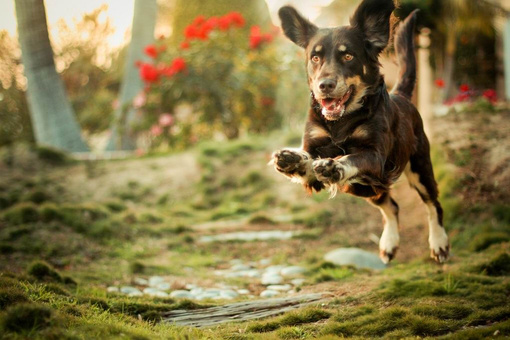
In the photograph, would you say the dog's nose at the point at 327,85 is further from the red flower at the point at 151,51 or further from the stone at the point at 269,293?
the red flower at the point at 151,51

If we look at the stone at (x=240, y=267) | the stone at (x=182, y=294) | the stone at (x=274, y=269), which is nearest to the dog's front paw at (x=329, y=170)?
the stone at (x=182, y=294)

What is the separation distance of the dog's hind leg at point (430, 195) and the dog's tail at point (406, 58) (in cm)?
65

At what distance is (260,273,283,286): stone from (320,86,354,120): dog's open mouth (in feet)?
8.01

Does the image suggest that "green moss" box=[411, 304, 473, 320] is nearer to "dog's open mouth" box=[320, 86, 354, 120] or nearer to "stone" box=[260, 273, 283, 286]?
"dog's open mouth" box=[320, 86, 354, 120]

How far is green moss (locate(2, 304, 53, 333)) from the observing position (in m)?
3.18

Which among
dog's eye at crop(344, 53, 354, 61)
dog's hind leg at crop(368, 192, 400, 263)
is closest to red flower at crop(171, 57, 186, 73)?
dog's hind leg at crop(368, 192, 400, 263)

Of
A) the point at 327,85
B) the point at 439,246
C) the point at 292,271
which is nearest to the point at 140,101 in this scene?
the point at 292,271

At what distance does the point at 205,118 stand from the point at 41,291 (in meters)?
8.87

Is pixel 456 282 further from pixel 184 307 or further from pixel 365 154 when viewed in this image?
pixel 184 307

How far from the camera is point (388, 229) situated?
5.29 metres

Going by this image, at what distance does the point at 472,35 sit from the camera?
484 inches

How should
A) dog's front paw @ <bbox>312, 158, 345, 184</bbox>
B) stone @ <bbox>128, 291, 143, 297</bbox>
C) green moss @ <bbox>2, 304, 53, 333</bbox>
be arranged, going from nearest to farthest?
green moss @ <bbox>2, 304, 53, 333</bbox>
dog's front paw @ <bbox>312, 158, 345, 184</bbox>
stone @ <bbox>128, 291, 143, 297</bbox>

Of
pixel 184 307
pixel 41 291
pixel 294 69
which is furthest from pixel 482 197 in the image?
pixel 294 69

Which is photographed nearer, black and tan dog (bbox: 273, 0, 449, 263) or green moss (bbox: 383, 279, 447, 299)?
black and tan dog (bbox: 273, 0, 449, 263)
